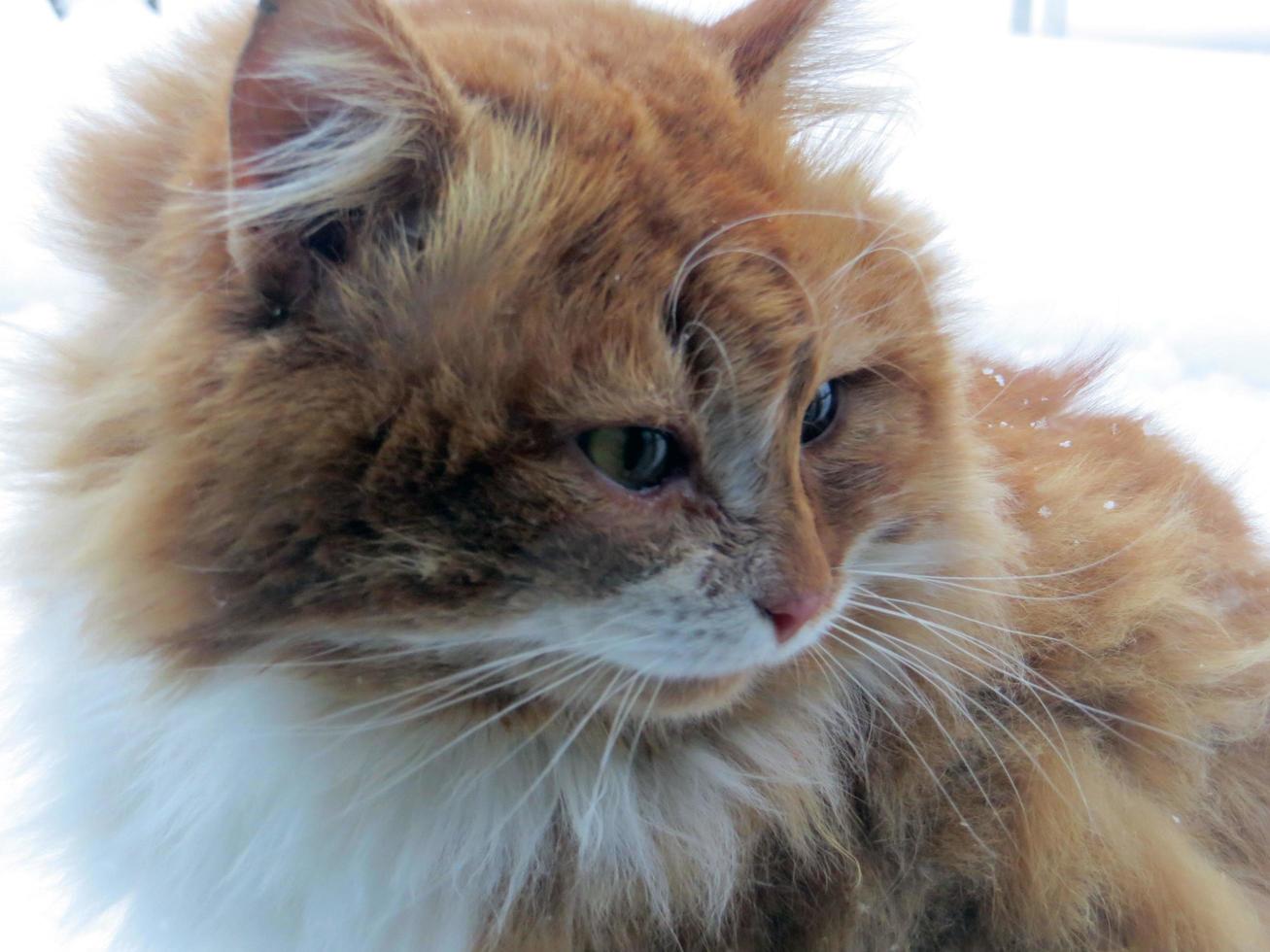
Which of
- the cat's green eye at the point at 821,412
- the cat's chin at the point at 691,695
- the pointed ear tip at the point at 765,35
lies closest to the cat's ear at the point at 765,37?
the pointed ear tip at the point at 765,35

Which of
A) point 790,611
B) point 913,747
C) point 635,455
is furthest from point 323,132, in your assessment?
point 913,747

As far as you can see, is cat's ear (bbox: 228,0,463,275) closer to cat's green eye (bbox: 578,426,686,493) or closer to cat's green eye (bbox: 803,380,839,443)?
cat's green eye (bbox: 578,426,686,493)

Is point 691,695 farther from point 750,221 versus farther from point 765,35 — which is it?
point 765,35

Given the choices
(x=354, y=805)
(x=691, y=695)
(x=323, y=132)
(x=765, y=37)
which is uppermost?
(x=765, y=37)

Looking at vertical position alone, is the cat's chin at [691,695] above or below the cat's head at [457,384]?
below

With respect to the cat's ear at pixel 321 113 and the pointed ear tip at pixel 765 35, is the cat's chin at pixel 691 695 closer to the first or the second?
the cat's ear at pixel 321 113

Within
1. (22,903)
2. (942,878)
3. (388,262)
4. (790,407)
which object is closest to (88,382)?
(388,262)
